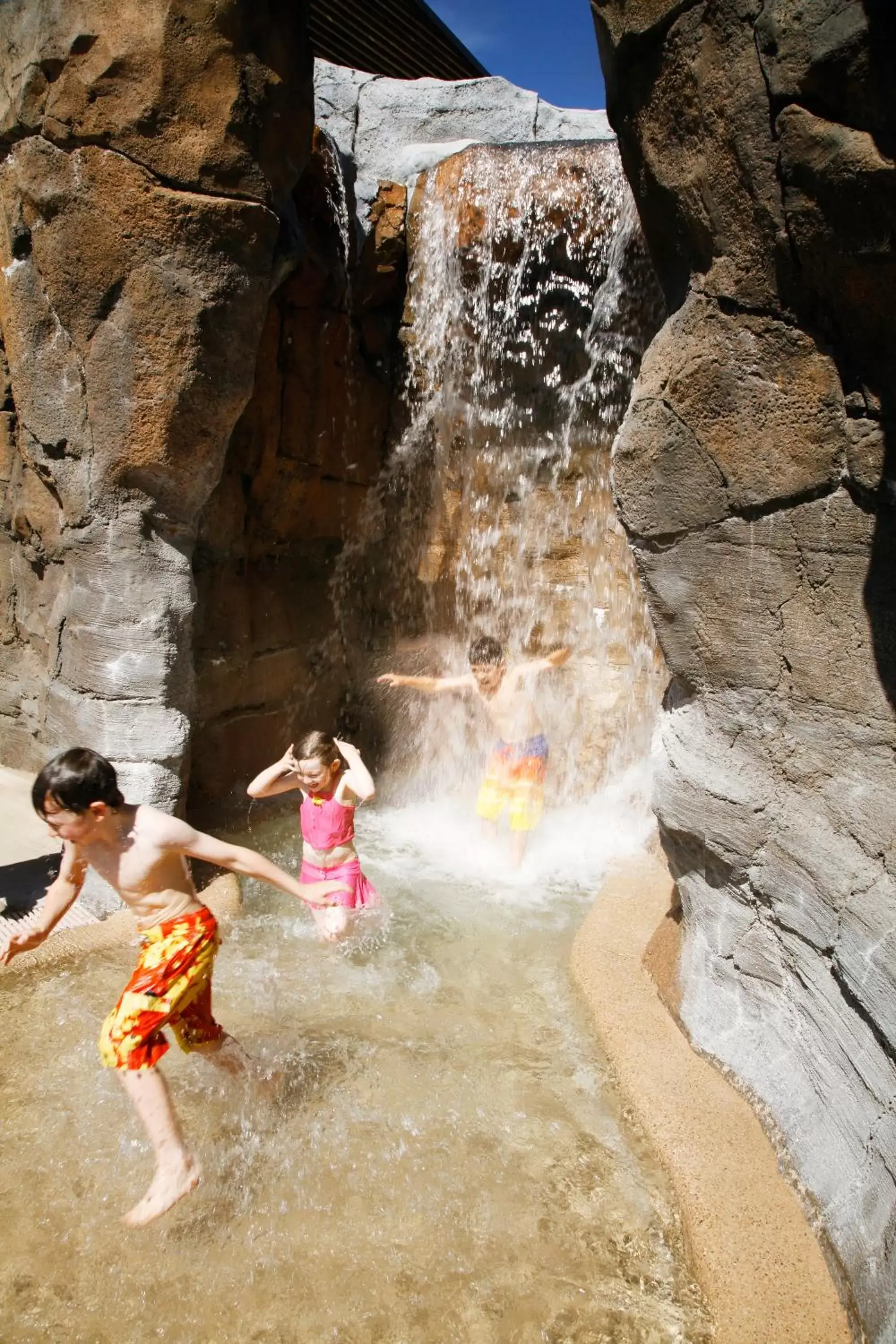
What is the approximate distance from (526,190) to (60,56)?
2.53 metres

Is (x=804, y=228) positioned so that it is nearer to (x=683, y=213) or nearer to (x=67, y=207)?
(x=683, y=213)

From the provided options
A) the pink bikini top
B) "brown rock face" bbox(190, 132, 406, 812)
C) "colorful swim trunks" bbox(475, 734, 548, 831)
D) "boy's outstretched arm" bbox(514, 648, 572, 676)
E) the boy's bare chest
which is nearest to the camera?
the boy's bare chest

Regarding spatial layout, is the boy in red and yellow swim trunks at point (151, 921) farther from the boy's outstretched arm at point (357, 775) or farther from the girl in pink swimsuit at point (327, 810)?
the girl in pink swimsuit at point (327, 810)

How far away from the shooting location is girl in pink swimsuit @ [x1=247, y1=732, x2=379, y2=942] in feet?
11.7

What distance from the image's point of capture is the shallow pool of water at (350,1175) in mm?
2184

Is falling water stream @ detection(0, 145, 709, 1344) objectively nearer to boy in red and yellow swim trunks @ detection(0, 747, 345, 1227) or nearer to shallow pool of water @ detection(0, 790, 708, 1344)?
shallow pool of water @ detection(0, 790, 708, 1344)

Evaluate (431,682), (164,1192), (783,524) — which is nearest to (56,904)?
(164,1192)

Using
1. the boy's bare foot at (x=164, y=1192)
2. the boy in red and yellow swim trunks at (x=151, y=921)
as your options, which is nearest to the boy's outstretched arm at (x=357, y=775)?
the boy in red and yellow swim trunks at (x=151, y=921)

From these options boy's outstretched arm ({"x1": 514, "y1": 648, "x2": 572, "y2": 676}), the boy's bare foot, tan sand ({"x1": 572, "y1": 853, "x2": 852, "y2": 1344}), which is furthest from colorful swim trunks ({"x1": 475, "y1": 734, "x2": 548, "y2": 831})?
the boy's bare foot

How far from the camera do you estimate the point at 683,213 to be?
107 inches

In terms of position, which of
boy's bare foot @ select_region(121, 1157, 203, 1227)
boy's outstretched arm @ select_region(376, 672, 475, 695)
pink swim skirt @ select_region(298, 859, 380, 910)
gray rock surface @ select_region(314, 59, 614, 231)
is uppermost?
gray rock surface @ select_region(314, 59, 614, 231)

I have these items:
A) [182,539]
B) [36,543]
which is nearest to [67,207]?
[182,539]

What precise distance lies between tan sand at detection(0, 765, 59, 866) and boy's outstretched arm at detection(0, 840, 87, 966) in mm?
1840

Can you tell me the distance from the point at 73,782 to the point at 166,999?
65cm
